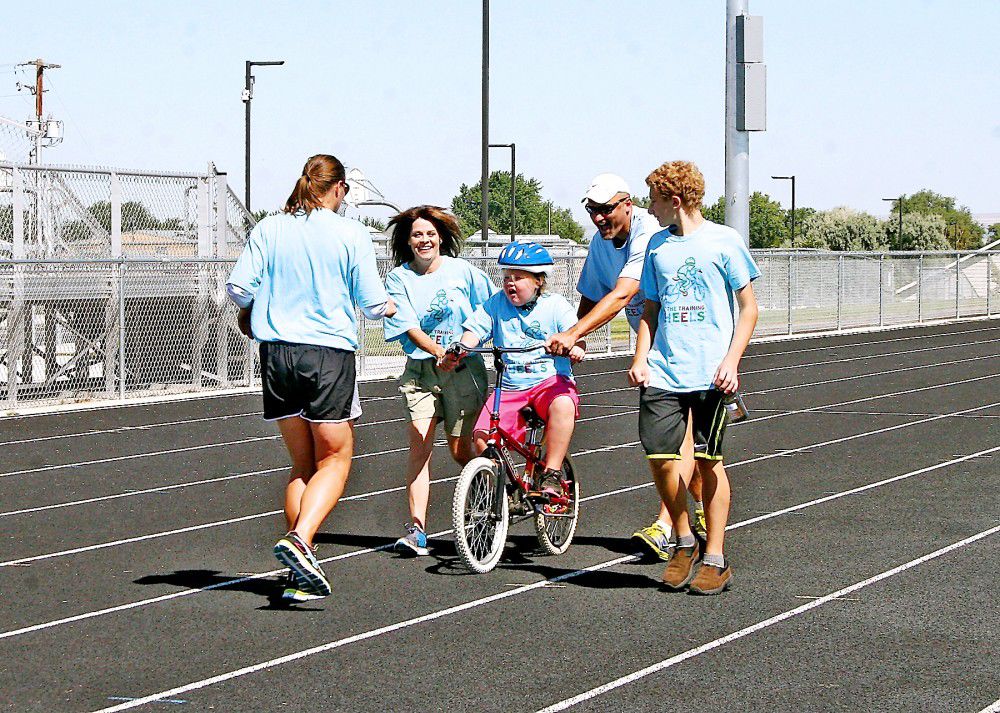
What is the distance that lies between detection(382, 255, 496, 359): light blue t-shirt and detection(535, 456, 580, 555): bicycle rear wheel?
93 centimetres

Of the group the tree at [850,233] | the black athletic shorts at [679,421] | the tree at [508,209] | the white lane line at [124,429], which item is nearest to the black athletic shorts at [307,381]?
the black athletic shorts at [679,421]

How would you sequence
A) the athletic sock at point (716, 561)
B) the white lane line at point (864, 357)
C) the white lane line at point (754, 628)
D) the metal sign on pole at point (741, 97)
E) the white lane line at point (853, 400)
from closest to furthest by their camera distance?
the white lane line at point (754, 628) < the athletic sock at point (716, 561) < the metal sign on pole at point (741, 97) < the white lane line at point (853, 400) < the white lane line at point (864, 357)

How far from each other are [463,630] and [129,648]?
1315 millimetres

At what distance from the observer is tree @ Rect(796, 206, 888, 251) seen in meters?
112

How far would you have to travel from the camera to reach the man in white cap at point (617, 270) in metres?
7.62

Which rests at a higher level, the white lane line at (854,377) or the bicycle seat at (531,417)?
the bicycle seat at (531,417)

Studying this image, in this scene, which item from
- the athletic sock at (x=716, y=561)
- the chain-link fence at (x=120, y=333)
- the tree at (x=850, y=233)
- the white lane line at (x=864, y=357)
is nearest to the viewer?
the athletic sock at (x=716, y=561)

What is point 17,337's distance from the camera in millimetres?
17859

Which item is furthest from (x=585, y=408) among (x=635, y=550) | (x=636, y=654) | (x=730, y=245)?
(x=636, y=654)

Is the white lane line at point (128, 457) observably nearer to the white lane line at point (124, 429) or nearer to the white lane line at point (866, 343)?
the white lane line at point (124, 429)

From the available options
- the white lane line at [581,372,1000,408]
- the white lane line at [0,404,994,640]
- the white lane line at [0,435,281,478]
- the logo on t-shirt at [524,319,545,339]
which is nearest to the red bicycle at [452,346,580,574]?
the logo on t-shirt at [524,319,545,339]

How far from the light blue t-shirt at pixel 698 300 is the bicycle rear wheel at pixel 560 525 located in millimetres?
1093

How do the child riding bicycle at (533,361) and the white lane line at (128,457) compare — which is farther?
the white lane line at (128,457)

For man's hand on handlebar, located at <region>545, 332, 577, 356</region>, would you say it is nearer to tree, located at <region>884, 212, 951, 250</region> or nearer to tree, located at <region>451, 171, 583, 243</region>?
tree, located at <region>884, 212, 951, 250</region>
